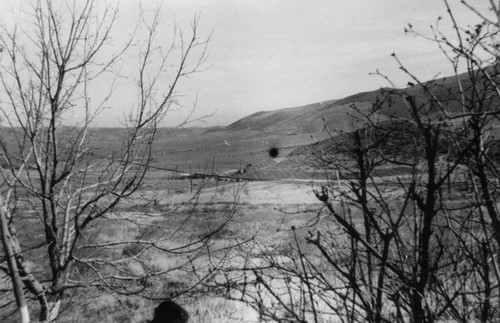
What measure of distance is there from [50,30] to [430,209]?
480 centimetres

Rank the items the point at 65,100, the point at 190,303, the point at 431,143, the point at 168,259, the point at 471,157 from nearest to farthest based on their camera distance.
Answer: the point at 431,143, the point at 471,157, the point at 65,100, the point at 190,303, the point at 168,259

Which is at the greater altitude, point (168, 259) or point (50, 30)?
point (50, 30)

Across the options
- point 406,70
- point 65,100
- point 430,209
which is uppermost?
point 65,100

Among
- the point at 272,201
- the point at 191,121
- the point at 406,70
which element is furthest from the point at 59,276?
the point at 272,201

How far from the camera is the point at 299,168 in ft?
154

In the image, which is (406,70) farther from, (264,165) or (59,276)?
(264,165)

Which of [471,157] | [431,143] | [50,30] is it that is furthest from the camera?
[50,30]

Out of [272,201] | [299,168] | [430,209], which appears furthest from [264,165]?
[430,209]

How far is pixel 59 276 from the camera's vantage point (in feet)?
15.7

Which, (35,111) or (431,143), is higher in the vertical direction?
(35,111)

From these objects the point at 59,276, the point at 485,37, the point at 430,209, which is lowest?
the point at 59,276

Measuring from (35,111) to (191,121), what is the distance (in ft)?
6.37

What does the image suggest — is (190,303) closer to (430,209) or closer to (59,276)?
(59,276)

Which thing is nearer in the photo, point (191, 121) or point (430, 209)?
point (430, 209)
